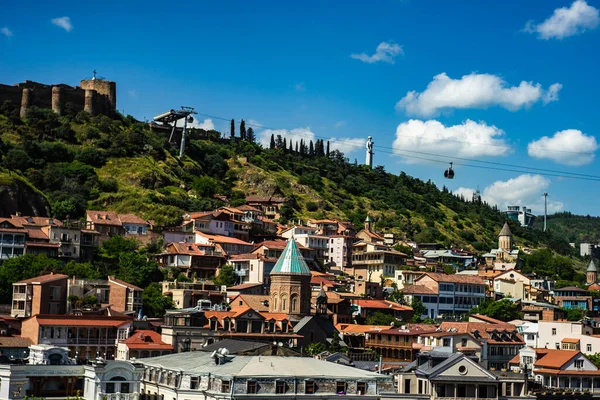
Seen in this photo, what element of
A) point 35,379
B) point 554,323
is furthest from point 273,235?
point 35,379

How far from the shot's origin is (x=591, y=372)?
78.1 m

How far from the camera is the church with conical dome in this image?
96062 millimetres

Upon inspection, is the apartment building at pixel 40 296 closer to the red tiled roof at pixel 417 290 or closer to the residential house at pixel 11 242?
the residential house at pixel 11 242

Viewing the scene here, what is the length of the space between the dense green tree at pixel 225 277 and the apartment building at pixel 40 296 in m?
23.3

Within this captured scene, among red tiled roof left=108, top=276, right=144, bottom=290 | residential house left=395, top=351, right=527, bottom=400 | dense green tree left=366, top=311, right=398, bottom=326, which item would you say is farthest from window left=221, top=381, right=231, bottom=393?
dense green tree left=366, top=311, right=398, bottom=326

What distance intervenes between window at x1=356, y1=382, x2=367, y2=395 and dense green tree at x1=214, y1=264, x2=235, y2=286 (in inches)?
1846

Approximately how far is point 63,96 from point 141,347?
8282cm

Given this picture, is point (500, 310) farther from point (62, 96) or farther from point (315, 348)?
point (62, 96)

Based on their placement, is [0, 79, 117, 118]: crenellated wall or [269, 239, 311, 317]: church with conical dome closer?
[269, 239, 311, 317]: church with conical dome

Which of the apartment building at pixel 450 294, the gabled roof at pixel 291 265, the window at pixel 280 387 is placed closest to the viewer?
the window at pixel 280 387

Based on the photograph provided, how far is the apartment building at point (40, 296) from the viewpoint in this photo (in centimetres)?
8138

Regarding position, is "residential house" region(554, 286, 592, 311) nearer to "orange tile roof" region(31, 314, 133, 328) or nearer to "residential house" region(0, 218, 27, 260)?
"orange tile roof" region(31, 314, 133, 328)

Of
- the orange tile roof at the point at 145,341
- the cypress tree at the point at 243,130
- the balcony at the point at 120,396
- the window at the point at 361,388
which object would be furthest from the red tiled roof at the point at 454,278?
the cypress tree at the point at 243,130

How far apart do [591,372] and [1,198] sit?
218 ft
